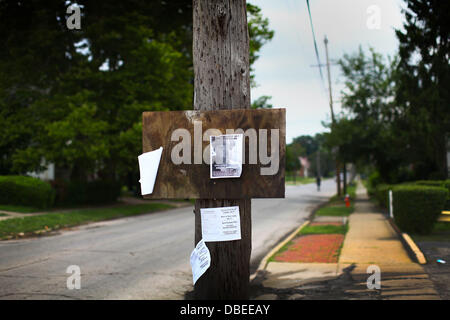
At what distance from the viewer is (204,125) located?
2.85 metres

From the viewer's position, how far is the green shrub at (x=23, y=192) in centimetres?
1686

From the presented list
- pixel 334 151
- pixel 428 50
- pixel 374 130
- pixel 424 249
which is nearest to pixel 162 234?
pixel 424 249

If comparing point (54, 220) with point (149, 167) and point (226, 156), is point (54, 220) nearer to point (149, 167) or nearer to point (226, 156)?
point (149, 167)

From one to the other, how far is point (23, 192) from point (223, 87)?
16356mm

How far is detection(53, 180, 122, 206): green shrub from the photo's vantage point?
2003cm

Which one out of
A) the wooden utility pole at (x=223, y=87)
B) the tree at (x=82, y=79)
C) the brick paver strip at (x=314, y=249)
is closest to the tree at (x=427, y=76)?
the brick paver strip at (x=314, y=249)

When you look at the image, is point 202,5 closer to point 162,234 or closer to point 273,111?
point 273,111

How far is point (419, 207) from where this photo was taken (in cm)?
1027

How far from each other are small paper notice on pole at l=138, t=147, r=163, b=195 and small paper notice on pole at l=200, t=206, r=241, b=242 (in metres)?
0.42

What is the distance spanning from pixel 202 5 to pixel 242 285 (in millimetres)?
2005

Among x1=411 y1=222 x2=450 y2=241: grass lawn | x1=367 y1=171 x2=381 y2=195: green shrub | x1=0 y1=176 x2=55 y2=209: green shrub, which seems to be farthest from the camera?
x1=367 y1=171 x2=381 y2=195: green shrub

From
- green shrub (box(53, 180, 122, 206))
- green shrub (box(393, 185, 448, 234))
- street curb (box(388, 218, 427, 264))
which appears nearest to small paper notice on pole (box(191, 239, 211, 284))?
street curb (box(388, 218, 427, 264))

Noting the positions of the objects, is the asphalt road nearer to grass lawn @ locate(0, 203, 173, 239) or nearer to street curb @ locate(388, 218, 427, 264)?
grass lawn @ locate(0, 203, 173, 239)

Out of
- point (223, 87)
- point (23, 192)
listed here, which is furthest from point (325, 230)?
point (23, 192)
